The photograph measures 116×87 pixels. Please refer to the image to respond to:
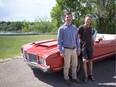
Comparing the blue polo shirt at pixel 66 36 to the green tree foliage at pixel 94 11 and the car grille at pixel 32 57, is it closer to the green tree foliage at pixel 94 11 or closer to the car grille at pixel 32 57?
the car grille at pixel 32 57

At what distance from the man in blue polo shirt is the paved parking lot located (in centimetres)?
57

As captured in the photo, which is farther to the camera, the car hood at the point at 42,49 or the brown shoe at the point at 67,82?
the car hood at the point at 42,49

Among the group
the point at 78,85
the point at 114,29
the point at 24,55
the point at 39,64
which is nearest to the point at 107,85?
the point at 78,85

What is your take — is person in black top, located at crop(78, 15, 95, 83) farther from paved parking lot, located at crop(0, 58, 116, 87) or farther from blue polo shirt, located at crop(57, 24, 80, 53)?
paved parking lot, located at crop(0, 58, 116, 87)

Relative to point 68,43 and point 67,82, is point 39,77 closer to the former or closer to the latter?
point 67,82

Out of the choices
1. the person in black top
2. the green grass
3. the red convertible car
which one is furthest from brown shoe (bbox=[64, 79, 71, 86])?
the green grass

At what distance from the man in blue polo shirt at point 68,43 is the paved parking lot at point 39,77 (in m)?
0.57

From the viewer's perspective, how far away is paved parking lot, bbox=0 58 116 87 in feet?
19.3

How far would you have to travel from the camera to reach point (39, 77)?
647 centimetres

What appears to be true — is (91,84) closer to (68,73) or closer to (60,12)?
(68,73)

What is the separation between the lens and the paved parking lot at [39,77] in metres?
5.88

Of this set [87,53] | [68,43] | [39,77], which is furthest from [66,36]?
[39,77]

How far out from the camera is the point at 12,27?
336 ft

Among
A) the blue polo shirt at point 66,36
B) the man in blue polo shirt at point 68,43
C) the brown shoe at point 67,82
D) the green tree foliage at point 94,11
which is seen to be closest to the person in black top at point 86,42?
the man in blue polo shirt at point 68,43
